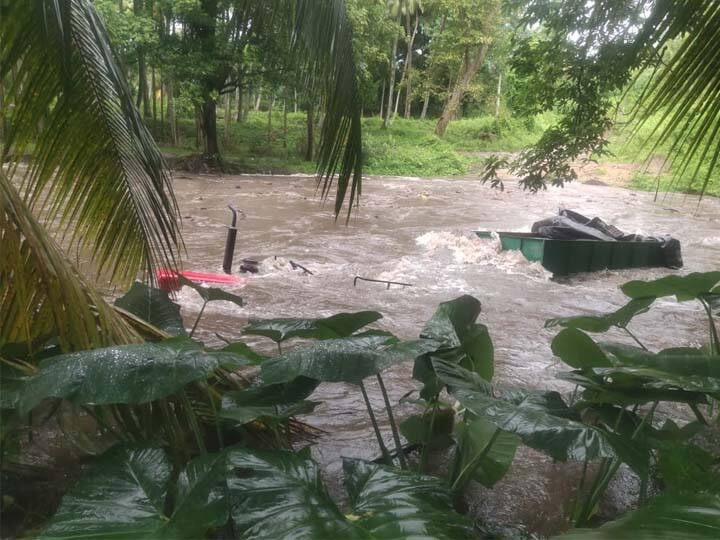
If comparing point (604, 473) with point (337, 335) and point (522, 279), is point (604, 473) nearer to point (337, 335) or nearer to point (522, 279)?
point (337, 335)

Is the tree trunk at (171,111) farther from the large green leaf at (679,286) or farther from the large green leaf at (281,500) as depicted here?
the large green leaf at (281,500)

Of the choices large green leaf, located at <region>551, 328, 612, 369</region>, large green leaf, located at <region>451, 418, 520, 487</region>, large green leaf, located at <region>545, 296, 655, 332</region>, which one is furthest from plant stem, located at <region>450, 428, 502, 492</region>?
large green leaf, located at <region>545, 296, 655, 332</region>

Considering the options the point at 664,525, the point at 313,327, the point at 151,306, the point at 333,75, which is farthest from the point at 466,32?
the point at 664,525

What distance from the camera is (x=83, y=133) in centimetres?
273

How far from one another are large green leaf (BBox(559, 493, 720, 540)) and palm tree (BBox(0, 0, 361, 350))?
162 cm

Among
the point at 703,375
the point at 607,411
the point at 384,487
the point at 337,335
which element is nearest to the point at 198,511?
the point at 384,487

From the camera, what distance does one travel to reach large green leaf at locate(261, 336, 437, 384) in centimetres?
181

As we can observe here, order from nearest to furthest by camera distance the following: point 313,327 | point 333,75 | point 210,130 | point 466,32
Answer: point 313,327 < point 333,75 < point 210,130 < point 466,32

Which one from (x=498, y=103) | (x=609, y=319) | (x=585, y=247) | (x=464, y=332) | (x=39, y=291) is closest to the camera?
(x=39, y=291)

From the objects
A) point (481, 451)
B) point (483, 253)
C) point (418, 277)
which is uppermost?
point (481, 451)

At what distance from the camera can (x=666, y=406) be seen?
432 centimetres

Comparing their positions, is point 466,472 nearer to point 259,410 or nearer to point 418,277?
point 259,410

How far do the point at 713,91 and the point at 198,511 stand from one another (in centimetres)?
200

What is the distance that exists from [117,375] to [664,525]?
1.30 metres
